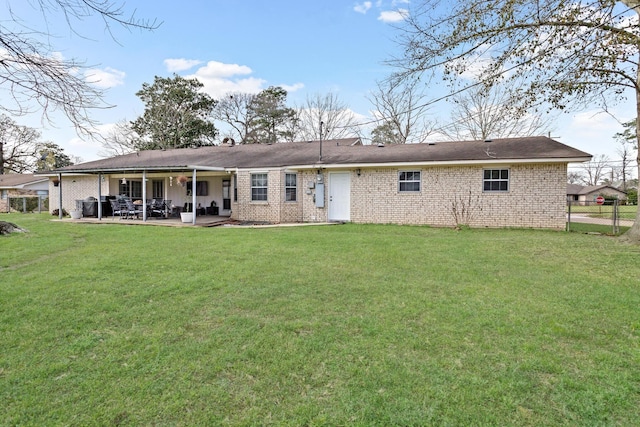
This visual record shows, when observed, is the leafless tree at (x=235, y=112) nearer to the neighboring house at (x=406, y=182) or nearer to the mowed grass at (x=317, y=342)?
the neighboring house at (x=406, y=182)

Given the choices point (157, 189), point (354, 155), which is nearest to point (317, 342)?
point (354, 155)

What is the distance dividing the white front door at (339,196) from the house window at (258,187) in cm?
279

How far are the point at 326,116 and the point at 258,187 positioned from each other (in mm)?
18009

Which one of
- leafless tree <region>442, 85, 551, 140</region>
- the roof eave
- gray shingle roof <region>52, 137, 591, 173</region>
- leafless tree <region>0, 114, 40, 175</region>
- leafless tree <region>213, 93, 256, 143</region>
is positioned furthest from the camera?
leafless tree <region>213, 93, 256, 143</region>

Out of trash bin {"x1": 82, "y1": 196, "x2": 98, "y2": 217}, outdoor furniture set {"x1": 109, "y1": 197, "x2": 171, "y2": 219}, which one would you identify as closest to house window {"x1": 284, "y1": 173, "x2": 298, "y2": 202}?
outdoor furniture set {"x1": 109, "y1": 197, "x2": 171, "y2": 219}

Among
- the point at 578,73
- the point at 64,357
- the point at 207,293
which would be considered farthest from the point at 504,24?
the point at 64,357

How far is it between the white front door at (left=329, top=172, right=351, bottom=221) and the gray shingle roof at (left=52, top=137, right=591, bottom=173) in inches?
26.3

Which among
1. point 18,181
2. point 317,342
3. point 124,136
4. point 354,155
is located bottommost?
point 317,342

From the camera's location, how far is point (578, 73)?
27.8 ft

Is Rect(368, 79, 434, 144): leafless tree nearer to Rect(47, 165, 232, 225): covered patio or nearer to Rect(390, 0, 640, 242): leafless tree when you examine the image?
Rect(47, 165, 232, 225): covered patio

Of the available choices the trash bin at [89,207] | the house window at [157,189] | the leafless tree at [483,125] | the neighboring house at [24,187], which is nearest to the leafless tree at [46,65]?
the trash bin at [89,207]

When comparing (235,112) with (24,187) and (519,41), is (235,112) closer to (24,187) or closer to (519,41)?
(24,187)

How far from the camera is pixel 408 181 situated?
1364cm

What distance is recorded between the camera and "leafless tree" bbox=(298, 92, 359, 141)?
1201 inches
